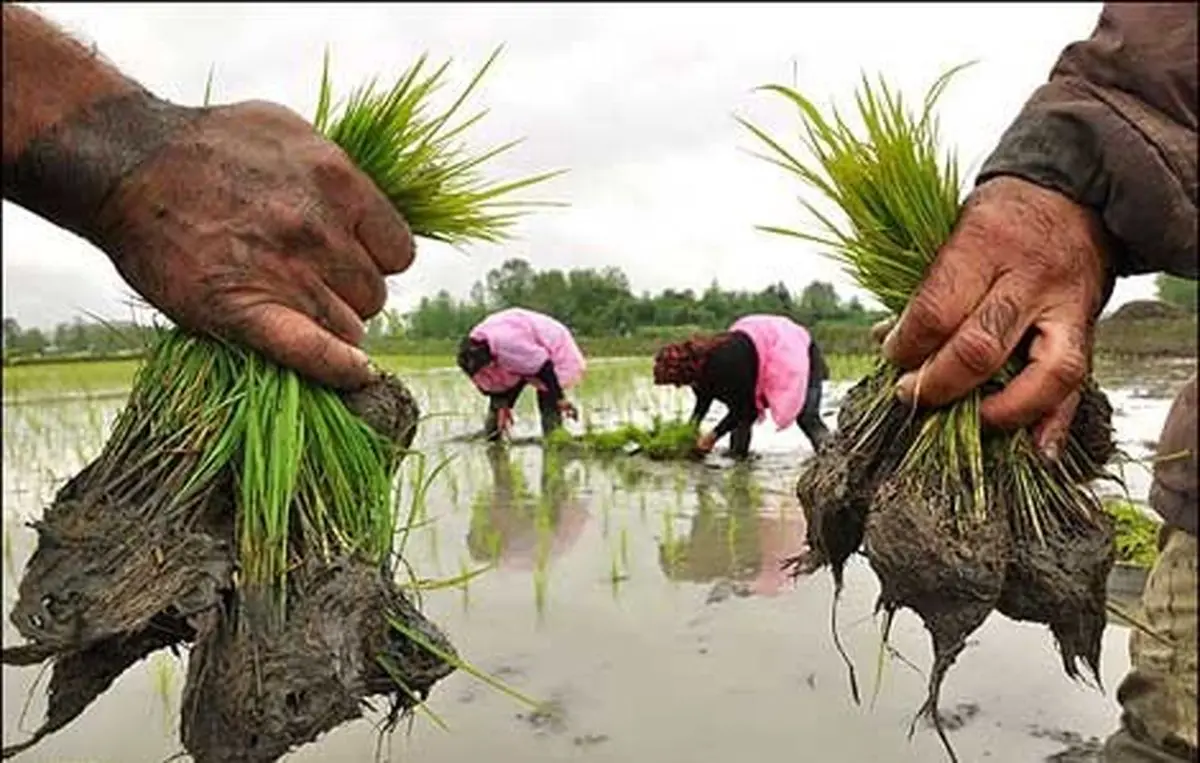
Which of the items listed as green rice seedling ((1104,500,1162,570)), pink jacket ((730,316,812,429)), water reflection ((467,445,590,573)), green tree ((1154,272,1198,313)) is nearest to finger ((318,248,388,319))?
water reflection ((467,445,590,573))

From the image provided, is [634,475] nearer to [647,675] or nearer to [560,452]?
[560,452]

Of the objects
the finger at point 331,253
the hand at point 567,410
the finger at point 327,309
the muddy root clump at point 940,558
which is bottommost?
the hand at point 567,410

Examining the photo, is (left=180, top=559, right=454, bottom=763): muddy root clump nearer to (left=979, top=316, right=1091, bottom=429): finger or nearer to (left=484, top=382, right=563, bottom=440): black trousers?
(left=979, top=316, right=1091, bottom=429): finger

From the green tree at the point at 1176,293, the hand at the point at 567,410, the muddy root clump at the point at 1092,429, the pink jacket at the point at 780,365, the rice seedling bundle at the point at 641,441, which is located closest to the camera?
the muddy root clump at the point at 1092,429

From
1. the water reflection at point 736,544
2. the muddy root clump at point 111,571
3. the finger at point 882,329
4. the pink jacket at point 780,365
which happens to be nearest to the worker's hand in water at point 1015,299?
the finger at point 882,329

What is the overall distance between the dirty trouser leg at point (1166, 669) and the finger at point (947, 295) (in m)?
0.52

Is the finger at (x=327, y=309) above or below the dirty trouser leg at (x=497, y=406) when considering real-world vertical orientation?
above

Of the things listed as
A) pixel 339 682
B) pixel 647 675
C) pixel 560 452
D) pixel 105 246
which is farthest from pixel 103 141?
pixel 560 452

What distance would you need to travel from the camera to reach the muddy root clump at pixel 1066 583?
1966 mm

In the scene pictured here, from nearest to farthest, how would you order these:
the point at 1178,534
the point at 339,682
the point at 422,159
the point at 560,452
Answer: the point at 339,682, the point at 1178,534, the point at 422,159, the point at 560,452

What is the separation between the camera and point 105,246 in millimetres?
1855

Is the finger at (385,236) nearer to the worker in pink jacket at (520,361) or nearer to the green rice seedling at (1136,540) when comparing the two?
the green rice seedling at (1136,540)

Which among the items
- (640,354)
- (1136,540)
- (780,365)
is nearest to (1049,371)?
(1136,540)

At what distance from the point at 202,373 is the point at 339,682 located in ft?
1.85
